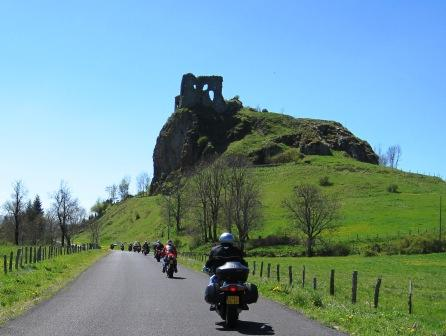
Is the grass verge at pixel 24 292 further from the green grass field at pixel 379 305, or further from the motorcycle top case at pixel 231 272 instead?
the green grass field at pixel 379 305

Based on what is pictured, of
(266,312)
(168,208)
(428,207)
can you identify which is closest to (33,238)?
(168,208)

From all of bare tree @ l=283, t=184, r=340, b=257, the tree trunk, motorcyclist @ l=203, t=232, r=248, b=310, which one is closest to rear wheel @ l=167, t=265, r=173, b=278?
motorcyclist @ l=203, t=232, r=248, b=310

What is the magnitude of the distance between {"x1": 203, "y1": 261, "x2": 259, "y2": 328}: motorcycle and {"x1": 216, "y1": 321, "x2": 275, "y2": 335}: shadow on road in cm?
21

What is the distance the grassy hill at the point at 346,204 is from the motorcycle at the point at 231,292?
66.1m

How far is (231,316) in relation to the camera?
1204 centimetres

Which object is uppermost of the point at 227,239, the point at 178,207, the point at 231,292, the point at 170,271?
the point at 178,207

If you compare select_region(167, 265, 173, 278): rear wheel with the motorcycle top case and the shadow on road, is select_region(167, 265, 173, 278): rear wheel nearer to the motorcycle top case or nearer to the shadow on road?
the shadow on road

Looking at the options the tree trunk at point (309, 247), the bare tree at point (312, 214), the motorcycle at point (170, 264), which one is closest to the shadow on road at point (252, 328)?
the motorcycle at point (170, 264)

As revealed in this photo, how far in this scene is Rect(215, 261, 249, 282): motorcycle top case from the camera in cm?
1252

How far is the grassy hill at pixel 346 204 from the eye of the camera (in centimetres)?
8574

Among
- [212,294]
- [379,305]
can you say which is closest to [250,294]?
[212,294]

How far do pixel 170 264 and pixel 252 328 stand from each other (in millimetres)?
17614

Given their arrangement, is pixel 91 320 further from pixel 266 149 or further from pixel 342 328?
pixel 266 149

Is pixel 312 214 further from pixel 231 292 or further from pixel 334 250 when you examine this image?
pixel 231 292
